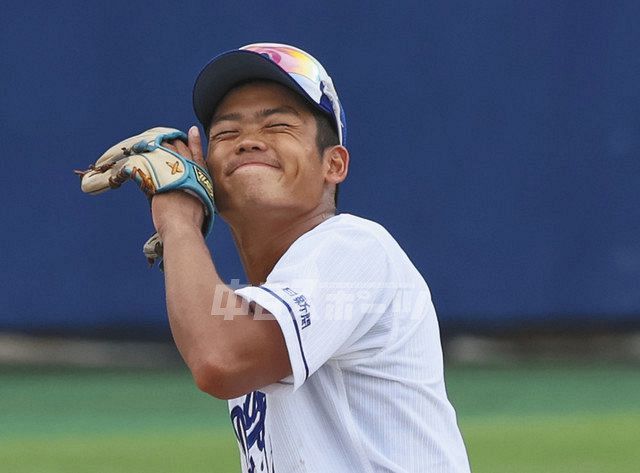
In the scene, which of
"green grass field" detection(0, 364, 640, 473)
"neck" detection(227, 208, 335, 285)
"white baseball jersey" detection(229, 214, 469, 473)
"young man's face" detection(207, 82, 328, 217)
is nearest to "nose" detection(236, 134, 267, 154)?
"young man's face" detection(207, 82, 328, 217)

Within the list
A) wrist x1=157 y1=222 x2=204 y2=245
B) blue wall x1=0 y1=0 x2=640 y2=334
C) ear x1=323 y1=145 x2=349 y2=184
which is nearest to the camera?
wrist x1=157 y1=222 x2=204 y2=245

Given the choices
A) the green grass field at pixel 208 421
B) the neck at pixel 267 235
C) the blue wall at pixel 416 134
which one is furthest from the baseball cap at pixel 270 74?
the blue wall at pixel 416 134

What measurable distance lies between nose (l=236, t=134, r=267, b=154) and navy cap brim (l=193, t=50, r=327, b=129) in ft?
0.51

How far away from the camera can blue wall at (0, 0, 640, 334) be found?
8445 mm

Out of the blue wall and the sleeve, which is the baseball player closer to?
the sleeve

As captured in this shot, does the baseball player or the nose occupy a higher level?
the nose

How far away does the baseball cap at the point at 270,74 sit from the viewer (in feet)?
9.25

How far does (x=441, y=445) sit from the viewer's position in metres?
2.57

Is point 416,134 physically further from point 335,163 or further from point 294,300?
point 294,300

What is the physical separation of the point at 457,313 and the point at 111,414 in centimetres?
261

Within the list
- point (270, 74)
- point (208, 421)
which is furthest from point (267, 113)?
point (208, 421)

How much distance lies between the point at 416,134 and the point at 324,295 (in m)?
6.23

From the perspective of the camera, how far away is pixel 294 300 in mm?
2434

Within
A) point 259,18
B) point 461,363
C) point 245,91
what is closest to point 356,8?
point 259,18
